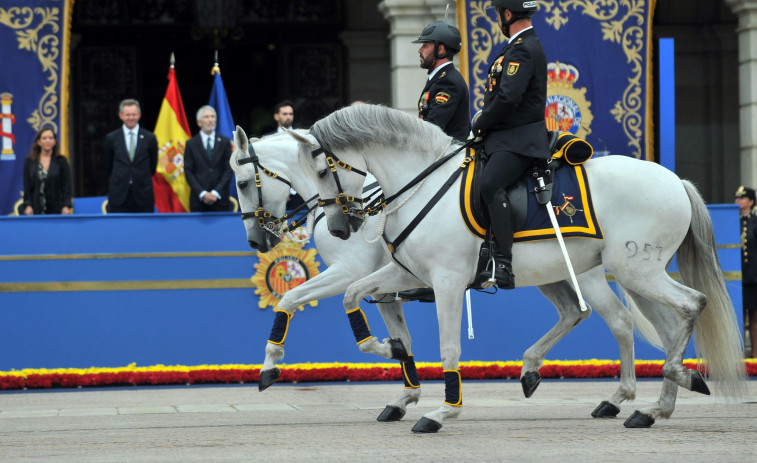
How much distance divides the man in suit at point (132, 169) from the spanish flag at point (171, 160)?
2.01 feet

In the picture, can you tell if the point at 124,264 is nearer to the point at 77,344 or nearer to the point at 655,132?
the point at 77,344

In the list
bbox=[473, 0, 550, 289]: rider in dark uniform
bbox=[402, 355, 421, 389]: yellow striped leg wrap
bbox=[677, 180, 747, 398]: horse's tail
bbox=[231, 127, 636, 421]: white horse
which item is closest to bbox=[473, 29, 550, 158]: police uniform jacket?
bbox=[473, 0, 550, 289]: rider in dark uniform

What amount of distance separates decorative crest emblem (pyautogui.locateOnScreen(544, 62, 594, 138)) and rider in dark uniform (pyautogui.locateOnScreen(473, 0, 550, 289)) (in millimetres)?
4800

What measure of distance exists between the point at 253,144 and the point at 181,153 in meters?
4.10

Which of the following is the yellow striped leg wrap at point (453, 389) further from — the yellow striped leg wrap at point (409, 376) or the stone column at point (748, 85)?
the stone column at point (748, 85)

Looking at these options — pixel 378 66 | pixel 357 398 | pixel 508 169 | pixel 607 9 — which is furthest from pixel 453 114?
pixel 378 66

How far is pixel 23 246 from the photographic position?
1147cm

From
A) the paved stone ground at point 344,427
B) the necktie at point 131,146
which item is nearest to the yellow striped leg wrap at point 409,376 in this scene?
the paved stone ground at point 344,427

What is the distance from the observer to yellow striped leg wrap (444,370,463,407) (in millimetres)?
7648

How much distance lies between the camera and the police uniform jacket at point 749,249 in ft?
42.4

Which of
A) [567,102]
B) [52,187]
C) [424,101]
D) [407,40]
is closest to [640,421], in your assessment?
[424,101]

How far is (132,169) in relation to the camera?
12.3 meters

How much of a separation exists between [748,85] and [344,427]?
30.5ft

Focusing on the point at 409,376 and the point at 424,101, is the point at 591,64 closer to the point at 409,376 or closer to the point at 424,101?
the point at 424,101
